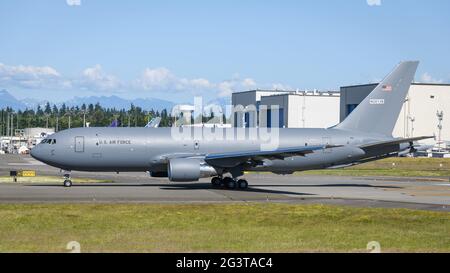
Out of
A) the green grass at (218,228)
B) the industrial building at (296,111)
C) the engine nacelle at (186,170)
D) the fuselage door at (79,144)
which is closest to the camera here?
the green grass at (218,228)

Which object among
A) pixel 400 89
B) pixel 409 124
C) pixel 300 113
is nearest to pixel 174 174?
pixel 400 89

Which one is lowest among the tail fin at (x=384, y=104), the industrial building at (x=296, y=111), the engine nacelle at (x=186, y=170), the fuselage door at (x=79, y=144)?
the engine nacelle at (x=186, y=170)

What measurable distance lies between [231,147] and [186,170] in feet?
17.0

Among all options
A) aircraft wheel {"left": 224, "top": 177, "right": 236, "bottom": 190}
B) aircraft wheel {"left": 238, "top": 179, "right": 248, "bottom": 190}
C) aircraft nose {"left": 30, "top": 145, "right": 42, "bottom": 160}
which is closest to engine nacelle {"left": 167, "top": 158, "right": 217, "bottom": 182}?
aircraft wheel {"left": 224, "top": 177, "right": 236, "bottom": 190}

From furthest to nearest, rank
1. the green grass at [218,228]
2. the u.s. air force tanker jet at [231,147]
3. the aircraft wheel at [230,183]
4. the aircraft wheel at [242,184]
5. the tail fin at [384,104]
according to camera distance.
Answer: the tail fin at [384,104]
the aircraft wheel at [242,184]
the aircraft wheel at [230,183]
the u.s. air force tanker jet at [231,147]
the green grass at [218,228]

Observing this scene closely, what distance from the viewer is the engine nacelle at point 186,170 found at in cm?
3925

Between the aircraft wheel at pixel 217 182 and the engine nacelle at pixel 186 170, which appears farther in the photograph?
the aircraft wheel at pixel 217 182

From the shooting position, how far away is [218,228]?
22828 mm

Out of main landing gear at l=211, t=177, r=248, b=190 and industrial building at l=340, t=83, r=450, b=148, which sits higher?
industrial building at l=340, t=83, r=450, b=148

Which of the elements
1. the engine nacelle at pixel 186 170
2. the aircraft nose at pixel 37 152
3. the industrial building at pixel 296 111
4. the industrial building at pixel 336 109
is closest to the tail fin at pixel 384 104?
the engine nacelle at pixel 186 170

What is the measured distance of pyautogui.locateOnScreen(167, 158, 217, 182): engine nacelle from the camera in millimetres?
39250

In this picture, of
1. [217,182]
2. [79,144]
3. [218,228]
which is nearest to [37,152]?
[79,144]

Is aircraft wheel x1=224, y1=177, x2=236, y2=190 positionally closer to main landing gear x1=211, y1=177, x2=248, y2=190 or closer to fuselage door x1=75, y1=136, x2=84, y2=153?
main landing gear x1=211, y1=177, x2=248, y2=190

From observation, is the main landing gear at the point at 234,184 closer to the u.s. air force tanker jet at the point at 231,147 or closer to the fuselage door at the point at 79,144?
the u.s. air force tanker jet at the point at 231,147
